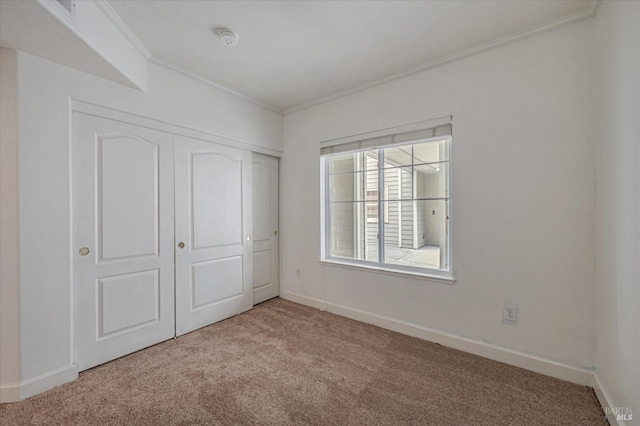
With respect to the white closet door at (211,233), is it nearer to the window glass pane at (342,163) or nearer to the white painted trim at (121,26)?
the white painted trim at (121,26)

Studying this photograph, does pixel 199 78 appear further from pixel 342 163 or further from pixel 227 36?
pixel 342 163

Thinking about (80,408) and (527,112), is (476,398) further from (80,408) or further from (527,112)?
(80,408)

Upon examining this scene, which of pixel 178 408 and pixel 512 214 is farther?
pixel 512 214

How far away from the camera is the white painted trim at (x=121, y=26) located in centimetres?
180

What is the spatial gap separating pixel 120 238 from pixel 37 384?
42.3 inches

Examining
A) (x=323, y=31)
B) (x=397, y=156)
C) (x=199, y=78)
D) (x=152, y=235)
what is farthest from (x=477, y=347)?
(x=199, y=78)

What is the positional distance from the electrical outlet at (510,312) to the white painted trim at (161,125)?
9.93ft

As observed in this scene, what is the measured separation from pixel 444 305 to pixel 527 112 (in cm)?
174

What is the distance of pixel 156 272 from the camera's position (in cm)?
253

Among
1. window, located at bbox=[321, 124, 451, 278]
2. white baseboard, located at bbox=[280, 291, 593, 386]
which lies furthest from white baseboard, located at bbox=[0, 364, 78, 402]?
window, located at bbox=[321, 124, 451, 278]

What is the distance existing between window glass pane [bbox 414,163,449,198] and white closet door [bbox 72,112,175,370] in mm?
2442

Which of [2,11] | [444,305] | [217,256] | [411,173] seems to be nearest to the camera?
[2,11]

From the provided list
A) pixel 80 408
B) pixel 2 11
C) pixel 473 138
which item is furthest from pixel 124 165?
pixel 473 138

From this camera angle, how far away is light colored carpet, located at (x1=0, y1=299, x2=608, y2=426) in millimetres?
1627
